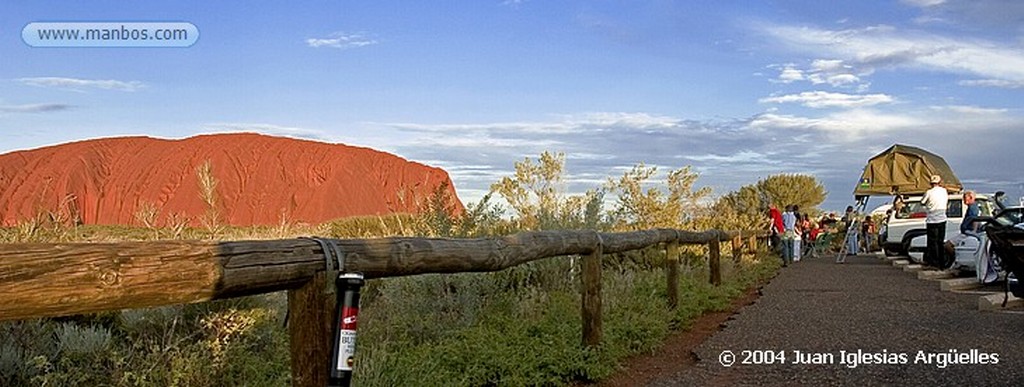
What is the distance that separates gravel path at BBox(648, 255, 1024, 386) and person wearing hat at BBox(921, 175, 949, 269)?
11.7 feet

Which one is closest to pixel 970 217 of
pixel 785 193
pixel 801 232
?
pixel 801 232

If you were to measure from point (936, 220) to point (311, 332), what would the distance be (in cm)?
1756

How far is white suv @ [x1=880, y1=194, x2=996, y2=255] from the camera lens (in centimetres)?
2505

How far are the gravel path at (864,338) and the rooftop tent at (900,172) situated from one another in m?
24.7

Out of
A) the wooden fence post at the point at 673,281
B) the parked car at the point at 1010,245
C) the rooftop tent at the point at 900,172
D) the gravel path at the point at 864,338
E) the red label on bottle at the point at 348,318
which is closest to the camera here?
the red label on bottle at the point at 348,318

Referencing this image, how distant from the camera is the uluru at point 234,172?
52438 millimetres

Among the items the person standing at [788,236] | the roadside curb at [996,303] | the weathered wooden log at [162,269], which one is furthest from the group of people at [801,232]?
the weathered wooden log at [162,269]

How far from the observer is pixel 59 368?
619 centimetres

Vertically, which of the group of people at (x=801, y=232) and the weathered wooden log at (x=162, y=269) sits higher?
the weathered wooden log at (x=162, y=269)

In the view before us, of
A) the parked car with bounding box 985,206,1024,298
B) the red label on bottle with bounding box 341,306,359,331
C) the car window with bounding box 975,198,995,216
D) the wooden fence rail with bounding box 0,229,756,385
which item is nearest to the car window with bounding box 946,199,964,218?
the car window with bounding box 975,198,995,216

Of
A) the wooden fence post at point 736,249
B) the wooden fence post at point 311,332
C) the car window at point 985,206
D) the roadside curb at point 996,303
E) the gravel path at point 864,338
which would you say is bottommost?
the gravel path at point 864,338

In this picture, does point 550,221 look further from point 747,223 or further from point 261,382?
point 747,223

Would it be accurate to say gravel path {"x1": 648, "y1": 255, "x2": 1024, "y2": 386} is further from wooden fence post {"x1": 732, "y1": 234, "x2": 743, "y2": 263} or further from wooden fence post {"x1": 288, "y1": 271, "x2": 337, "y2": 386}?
wooden fence post {"x1": 732, "y1": 234, "x2": 743, "y2": 263}

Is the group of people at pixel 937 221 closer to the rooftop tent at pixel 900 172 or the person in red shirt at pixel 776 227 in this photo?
the person in red shirt at pixel 776 227
